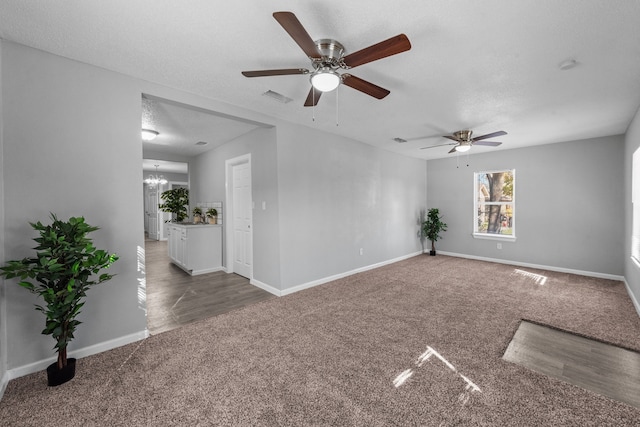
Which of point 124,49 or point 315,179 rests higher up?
point 124,49

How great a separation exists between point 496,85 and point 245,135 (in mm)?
3620

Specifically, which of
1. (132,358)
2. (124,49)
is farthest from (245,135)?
(132,358)

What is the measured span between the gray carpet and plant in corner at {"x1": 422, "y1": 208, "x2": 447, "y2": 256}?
3.19 m

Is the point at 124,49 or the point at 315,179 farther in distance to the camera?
the point at 315,179

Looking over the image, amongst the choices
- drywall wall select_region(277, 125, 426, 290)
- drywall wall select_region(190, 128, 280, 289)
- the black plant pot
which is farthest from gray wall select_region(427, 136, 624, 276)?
the black plant pot

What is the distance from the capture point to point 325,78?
1982 millimetres

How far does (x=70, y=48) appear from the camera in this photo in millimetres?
2125

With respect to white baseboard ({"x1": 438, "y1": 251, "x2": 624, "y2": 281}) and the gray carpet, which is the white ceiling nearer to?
the gray carpet

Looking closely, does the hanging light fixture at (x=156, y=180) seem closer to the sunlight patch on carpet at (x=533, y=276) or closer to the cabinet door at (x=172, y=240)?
the cabinet door at (x=172, y=240)

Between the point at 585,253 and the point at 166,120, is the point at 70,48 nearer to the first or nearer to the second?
the point at 166,120

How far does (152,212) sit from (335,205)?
948 centimetres

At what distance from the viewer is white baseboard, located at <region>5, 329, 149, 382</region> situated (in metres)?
2.03

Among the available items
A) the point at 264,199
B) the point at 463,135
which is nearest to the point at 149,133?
the point at 264,199

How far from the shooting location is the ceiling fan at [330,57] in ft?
5.13
